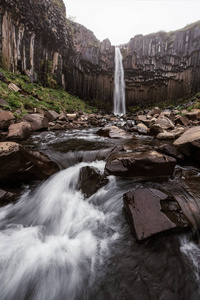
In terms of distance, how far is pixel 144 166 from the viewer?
301cm

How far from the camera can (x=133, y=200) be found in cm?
214

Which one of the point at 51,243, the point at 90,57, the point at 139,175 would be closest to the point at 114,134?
the point at 139,175

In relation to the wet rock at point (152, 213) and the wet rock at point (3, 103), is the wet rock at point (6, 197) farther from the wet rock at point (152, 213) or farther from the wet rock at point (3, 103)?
the wet rock at point (3, 103)

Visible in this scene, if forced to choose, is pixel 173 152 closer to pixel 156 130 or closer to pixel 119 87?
pixel 156 130

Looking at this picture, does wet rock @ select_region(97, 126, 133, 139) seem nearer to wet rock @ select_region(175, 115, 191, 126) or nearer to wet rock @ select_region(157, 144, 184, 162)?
wet rock @ select_region(157, 144, 184, 162)

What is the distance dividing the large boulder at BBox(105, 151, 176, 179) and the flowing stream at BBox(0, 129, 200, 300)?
27.9 inches

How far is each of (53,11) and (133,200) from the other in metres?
25.7

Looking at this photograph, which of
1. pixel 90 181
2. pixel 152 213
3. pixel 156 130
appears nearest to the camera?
pixel 152 213

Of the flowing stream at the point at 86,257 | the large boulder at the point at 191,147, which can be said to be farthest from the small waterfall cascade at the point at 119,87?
the flowing stream at the point at 86,257

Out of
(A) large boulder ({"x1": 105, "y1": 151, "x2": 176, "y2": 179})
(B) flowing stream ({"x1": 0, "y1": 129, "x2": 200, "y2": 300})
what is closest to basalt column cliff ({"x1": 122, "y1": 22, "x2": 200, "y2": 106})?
(A) large boulder ({"x1": 105, "y1": 151, "x2": 176, "y2": 179})

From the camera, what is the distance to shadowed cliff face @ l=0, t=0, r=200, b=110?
1484 centimetres

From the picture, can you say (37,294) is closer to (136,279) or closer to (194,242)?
(136,279)

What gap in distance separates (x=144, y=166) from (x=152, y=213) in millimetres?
1258

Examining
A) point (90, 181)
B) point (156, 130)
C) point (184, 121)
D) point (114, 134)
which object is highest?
point (184, 121)
